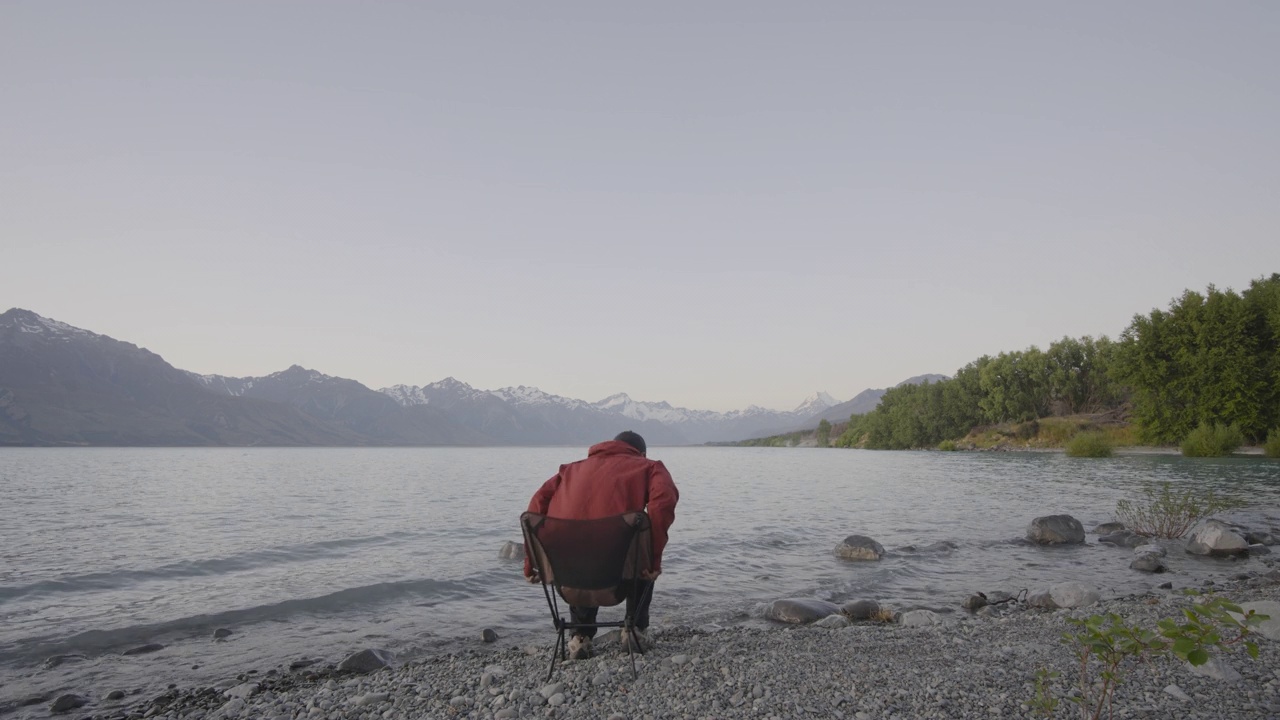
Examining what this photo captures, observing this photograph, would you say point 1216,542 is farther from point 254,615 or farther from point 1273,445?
point 1273,445

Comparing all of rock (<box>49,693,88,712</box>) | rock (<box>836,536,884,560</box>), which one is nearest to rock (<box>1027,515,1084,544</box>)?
rock (<box>836,536,884,560</box>)

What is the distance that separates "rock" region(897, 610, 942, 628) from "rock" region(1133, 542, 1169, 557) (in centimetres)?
989

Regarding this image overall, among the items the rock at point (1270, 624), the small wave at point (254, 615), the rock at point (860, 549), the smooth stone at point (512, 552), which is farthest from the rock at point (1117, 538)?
the small wave at point (254, 615)

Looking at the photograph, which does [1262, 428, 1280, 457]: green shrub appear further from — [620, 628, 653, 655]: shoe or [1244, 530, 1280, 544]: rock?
[620, 628, 653, 655]: shoe

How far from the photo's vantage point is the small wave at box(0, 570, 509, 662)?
1047 cm

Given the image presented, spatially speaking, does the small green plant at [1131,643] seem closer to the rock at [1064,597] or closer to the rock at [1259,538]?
the rock at [1064,597]

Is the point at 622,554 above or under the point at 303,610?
above

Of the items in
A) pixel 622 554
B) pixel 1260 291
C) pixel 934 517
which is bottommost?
pixel 934 517

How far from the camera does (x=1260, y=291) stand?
2574 inches

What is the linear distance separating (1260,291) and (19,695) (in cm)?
9199

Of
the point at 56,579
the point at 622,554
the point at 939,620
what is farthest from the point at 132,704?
the point at 939,620

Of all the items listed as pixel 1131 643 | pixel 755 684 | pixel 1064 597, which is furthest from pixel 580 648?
pixel 1064 597

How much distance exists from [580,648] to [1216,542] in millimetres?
18292

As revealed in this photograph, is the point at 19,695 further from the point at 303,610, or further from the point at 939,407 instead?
the point at 939,407
